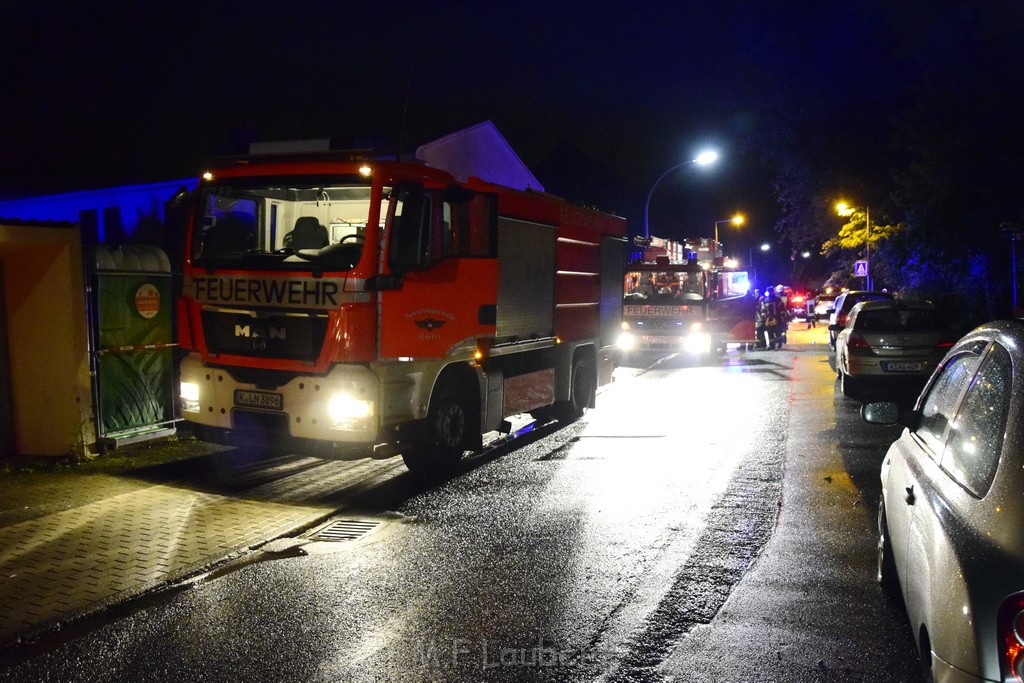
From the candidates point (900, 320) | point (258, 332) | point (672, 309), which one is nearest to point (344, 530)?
point (258, 332)

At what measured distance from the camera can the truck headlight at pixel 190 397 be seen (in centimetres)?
895

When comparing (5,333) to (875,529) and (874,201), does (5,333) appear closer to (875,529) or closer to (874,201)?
(875,529)

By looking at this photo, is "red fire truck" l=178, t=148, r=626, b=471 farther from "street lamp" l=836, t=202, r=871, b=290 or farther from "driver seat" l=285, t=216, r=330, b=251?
"street lamp" l=836, t=202, r=871, b=290

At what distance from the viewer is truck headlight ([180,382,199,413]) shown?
29.4 ft

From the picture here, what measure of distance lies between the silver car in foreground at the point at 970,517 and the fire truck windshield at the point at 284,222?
5225mm

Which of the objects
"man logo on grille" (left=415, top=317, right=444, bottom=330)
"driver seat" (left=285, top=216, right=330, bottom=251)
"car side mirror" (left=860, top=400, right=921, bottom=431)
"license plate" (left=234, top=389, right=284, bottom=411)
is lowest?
"license plate" (left=234, top=389, right=284, bottom=411)

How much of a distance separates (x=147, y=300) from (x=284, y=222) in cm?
274

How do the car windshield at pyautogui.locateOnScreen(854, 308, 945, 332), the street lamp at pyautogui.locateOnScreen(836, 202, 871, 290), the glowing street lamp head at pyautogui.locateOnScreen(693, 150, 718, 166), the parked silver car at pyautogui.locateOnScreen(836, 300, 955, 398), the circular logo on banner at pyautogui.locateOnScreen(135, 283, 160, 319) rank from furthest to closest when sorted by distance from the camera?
the street lamp at pyautogui.locateOnScreen(836, 202, 871, 290) < the glowing street lamp head at pyautogui.locateOnScreen(693, 150, 718, 166) < the car windshield at pyautogui.locateOnScreen(854, 308, 945, 332) < the parked silver car at pyautogui.locateOnScreen(836, 300, 955, 398) < the circular logo on banner at pyautogui.locateOnScreen(135, 283, 160, 319)

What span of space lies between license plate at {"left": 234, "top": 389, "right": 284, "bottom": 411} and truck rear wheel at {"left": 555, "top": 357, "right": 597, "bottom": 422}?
15.8 feet

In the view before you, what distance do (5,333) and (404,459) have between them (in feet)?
14.8

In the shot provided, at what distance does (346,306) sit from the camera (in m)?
8.06

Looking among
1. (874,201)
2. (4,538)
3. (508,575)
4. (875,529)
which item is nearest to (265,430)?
(4,538)

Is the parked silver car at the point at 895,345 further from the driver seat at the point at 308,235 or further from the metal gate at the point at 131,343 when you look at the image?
the metal gate at the point at 131,343

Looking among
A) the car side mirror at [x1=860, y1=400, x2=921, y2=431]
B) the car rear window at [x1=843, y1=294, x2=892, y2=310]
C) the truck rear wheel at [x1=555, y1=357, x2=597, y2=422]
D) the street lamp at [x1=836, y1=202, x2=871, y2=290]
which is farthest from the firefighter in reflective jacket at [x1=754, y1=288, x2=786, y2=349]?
the car side mirror at [x1=860, y1=400, x2=921, y2=431]
